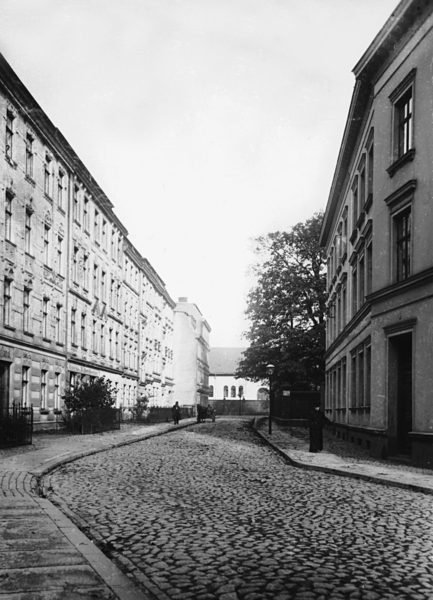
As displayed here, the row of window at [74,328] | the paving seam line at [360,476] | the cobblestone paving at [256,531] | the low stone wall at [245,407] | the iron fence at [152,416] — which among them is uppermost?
the row of window at [74,328]

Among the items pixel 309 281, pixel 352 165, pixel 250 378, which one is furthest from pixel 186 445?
pixel 250 378

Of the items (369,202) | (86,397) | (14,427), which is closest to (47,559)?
(14,427)

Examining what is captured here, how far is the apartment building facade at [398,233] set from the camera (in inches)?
639

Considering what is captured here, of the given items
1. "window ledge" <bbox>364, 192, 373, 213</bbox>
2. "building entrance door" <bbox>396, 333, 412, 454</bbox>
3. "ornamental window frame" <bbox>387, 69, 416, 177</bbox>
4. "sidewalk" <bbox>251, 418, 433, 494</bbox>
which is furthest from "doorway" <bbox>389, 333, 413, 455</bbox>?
"window ledge" <bbox>364, 192, 373, 213</bbox>

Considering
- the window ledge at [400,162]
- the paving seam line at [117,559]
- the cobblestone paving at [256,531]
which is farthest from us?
the window ledge at [400,162]

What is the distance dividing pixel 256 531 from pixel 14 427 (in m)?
13.6

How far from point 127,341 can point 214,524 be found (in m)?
44.6

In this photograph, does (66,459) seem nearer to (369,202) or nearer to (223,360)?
(369,202)

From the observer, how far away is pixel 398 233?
60.2 feet

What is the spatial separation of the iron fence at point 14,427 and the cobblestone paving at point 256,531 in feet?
17.6

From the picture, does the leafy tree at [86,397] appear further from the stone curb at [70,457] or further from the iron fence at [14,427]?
the iron fence at [14,427]

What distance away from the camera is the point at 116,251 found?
4831cm

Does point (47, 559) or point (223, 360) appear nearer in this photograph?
point (47, 559)

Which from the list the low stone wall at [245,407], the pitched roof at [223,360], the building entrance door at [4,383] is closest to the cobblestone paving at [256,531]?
the building entrance door at [4,383]
